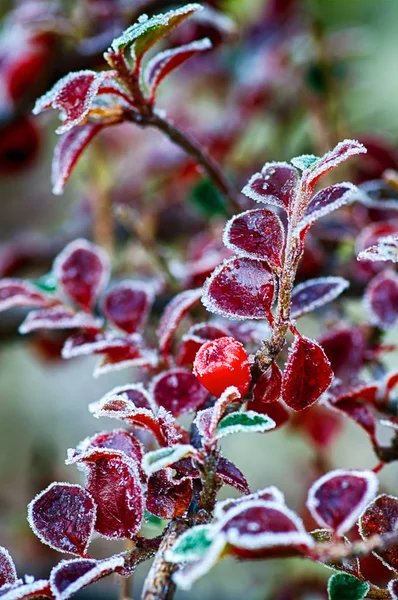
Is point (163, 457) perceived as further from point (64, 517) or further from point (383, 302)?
point (383, 302)

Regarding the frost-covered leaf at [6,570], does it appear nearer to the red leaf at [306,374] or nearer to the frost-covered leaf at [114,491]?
the frost-covered leaf at [114,491]

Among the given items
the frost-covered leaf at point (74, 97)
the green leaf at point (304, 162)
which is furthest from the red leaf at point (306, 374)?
the frost-covered leaf at point (74, 97)

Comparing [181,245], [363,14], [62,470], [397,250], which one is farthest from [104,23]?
[363,14]

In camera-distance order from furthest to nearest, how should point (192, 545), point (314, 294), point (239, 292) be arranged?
point (314, 294), point (239, 292), point (192, 545)

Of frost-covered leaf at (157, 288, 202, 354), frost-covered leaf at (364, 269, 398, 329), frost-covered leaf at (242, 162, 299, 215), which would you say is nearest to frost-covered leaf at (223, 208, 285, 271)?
frost-covered leaf at (242, 162, 299, 215)

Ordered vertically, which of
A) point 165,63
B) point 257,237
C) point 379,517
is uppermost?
point 165,63

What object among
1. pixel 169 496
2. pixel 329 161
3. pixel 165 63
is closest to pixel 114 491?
pixel 169 496

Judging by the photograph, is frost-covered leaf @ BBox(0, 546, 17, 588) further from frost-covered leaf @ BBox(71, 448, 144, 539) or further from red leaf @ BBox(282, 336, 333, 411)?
red leaf @ BBox(282, 336, 333, 411)
